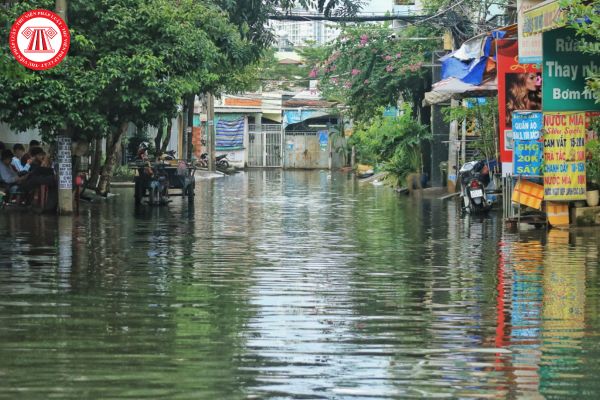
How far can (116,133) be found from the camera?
29.5m

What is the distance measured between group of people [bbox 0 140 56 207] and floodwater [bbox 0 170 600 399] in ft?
15.0

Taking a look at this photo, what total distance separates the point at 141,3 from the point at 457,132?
44.6 feet

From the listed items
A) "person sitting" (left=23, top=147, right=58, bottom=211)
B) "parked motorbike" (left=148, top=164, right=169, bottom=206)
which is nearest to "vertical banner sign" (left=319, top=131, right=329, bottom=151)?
"parked motorbike" (left=148, top=164, right=169, bottom=206)

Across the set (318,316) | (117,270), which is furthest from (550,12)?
(318,316)

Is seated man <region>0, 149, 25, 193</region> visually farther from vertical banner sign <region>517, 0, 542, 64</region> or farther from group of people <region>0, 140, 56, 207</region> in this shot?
vertical banner sign <region>517, 0, 542, 64</region>

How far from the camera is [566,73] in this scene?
18.9 meters

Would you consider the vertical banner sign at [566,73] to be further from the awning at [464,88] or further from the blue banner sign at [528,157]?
the awning at [464,88]

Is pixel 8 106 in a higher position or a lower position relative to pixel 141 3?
lower

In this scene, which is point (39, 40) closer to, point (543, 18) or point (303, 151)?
point (543, 18)

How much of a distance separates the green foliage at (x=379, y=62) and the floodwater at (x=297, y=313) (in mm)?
21239

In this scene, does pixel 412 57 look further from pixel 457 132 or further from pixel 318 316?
pixel 318 316

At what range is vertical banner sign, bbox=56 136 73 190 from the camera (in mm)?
23641

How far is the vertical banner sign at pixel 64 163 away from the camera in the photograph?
77.6ft

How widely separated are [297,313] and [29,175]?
1581 cm
